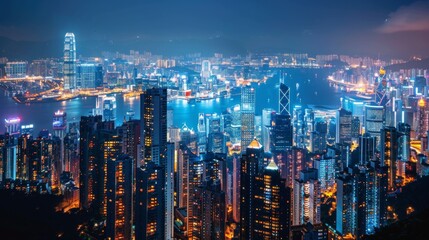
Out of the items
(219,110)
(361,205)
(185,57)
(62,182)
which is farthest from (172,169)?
(219,110)

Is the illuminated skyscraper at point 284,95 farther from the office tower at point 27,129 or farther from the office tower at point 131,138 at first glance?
the office tower at point 27,129

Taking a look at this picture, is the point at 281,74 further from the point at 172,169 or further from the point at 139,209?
the point at 139,209

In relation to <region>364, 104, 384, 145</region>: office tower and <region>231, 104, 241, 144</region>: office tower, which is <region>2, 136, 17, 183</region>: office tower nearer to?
<region>231, 104, 241, 144</region>: office tower

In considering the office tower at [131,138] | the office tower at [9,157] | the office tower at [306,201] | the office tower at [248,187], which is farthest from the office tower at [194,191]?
the office tower at [9,157]

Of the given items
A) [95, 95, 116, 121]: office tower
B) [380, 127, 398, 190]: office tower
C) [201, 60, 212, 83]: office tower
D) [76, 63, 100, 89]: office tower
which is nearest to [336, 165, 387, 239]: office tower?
[380, 127, 398, 190]: office tower

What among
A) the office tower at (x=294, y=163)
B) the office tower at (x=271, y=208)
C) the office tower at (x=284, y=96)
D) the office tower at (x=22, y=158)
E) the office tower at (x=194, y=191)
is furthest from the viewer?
the office tower at (x=284, y=96)

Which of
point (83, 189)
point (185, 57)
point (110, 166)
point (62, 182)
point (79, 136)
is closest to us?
point (110, 166)
